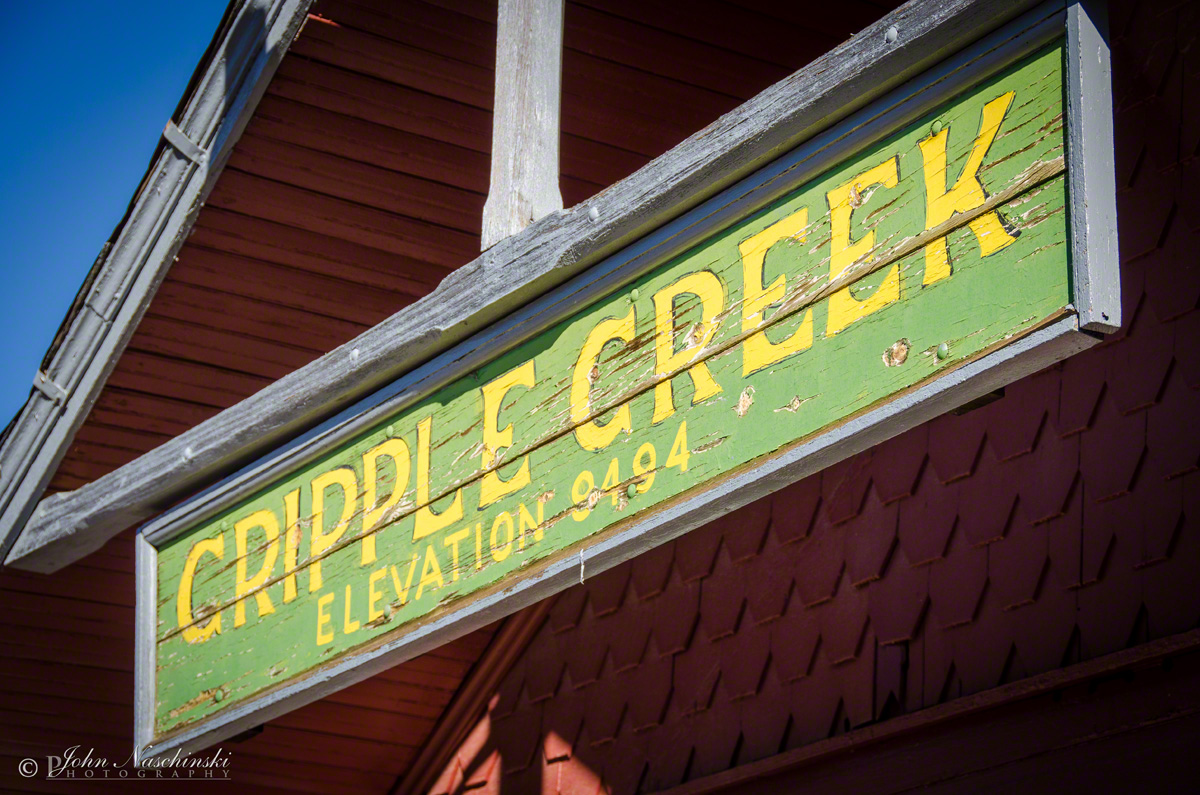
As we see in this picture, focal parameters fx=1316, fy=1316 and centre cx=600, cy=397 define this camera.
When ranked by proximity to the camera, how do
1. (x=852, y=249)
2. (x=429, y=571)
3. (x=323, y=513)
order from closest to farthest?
(x=852, y=249) < (x=429, y=571) < (x=323, y=513)

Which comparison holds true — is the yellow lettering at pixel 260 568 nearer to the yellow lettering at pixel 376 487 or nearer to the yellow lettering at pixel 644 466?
the yellow lettering at pixel 376 487

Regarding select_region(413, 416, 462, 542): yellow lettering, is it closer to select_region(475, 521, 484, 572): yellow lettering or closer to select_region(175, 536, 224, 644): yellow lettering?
select_region(475, 521, 484, 572): yellow lettering

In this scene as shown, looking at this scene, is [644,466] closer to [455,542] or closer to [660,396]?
[660,396]

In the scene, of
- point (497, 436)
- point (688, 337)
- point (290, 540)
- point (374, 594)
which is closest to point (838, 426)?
point (688, 337)

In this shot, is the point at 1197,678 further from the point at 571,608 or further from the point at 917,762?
the point at 571,608

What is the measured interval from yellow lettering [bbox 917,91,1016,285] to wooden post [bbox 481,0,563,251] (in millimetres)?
1123

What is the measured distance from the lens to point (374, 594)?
3.03m

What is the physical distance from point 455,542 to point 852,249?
3.69ft

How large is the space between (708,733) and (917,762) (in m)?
0.95

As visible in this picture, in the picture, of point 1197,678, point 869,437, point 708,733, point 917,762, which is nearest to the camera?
point 869,437

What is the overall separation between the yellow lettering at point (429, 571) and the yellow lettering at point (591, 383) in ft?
1.57

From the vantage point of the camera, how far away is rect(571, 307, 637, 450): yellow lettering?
8.43 feet

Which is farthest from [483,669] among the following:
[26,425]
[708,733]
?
[26,425]

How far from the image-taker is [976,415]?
395 cm
